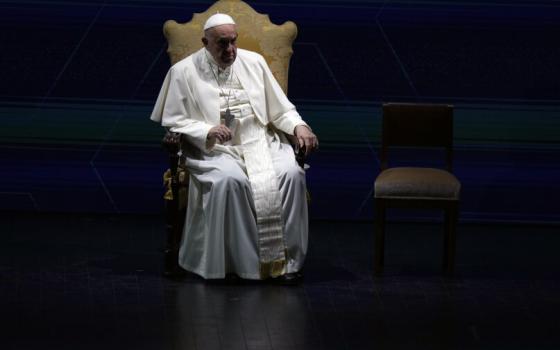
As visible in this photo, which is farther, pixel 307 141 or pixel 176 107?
pixel 176 107

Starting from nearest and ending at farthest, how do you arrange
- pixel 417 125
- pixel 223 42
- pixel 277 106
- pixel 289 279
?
pixel 289 279
pixel 223 42
pixel 277 106
pixel 417 125

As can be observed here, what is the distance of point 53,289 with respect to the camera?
651 centimetres

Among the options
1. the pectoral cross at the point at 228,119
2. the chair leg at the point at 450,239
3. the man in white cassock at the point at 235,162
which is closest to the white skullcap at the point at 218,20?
the man in white cassock at the point at 235,162

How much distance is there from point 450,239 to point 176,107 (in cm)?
164

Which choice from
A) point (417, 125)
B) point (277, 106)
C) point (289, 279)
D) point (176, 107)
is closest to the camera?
point (289, 279)

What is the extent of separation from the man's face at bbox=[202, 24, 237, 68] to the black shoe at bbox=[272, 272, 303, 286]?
1.21m

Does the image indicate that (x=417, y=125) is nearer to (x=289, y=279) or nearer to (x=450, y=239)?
(x=450, y=239)

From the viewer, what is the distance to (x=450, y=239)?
23.1ft

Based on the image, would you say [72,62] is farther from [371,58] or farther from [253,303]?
[253,303]

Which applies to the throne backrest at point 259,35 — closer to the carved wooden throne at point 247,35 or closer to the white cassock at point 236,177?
the carved wooden throne at point 247,35

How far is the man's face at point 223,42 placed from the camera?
7.03 m

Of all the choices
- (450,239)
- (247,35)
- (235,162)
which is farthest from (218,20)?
(450,239)

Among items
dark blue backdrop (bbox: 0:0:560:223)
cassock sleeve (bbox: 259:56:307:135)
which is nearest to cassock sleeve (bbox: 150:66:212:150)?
cassock sleeve (bbox: 259:56:307:135)

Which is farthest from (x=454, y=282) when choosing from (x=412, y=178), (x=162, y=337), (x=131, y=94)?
(x=131, y=94)
